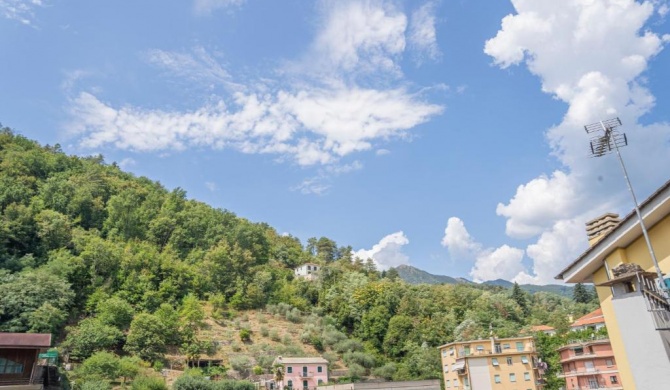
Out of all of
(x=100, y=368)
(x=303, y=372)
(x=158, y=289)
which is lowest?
(x=303, y=372)

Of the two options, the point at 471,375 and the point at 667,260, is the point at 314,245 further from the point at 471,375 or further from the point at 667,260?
the point at 667,260

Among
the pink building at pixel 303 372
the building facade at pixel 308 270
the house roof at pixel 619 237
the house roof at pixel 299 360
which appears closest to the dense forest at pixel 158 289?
the house roof at pixel 299 360

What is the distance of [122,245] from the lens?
6016cm

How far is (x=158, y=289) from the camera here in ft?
182

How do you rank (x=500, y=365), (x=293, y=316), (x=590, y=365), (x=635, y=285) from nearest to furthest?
(x=635, y=285) → (x=500, y=365) → (x=590, y=365) → (x=293, y=316)

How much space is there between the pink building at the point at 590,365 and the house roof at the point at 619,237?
3943 cm

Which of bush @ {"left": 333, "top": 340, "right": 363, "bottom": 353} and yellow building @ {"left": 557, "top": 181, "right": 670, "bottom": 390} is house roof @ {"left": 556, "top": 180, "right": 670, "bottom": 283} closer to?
yellow building @ {"left": 557, "top": 181, "right": 670, "bottom": 390}

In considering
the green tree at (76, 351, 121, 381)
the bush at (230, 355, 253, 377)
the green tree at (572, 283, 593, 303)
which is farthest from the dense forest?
the green tree at (572, 283, 593, 303)

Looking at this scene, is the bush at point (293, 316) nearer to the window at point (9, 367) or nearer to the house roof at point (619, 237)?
the window at point (9, 367)

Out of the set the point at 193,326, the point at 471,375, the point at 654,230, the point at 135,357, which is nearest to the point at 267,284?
the point at 193,326

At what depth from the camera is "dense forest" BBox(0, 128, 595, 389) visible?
40656 millimetres

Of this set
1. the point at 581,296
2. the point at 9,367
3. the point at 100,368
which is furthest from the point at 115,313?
the point at 581,296

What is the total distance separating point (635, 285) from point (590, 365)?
43.2m

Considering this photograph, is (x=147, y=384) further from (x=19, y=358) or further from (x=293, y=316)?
(x=293, y=316)
